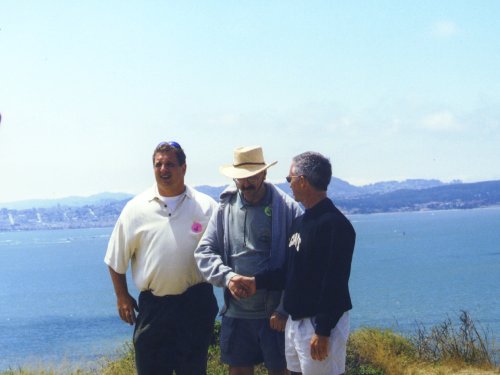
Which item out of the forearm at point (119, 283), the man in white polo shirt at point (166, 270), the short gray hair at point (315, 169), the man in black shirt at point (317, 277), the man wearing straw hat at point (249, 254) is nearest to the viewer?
the man in black shirt at point (317, 277)

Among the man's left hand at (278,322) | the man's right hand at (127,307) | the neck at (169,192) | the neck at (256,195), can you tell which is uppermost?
the neck at (169,192)

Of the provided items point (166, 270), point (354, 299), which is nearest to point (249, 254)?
point (166, 270)

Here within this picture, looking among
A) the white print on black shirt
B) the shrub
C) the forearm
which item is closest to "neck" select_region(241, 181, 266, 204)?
the white print on black shirt

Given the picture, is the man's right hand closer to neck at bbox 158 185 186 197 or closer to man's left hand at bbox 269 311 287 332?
neck at bbox 158 185 186 197

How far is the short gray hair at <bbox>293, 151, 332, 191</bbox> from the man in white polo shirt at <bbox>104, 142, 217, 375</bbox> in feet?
2.88

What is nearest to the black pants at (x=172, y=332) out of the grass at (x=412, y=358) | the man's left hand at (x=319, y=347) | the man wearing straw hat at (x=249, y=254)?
the man wearing straw hat at (x=249, y=254)

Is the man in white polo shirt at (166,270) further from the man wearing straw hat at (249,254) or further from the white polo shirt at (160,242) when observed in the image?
the man wearing straw hat at (249,254)

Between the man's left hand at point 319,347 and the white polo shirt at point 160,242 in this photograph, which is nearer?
the man's left hand at point 319,347

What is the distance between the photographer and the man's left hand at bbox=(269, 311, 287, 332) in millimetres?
4188

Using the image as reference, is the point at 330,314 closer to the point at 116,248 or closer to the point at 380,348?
the point at 116,248

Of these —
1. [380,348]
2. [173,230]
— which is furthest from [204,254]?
[380,348]

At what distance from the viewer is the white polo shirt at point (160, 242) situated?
450cm

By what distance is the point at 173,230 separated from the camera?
4523 millimetres

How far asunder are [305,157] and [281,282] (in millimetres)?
760
